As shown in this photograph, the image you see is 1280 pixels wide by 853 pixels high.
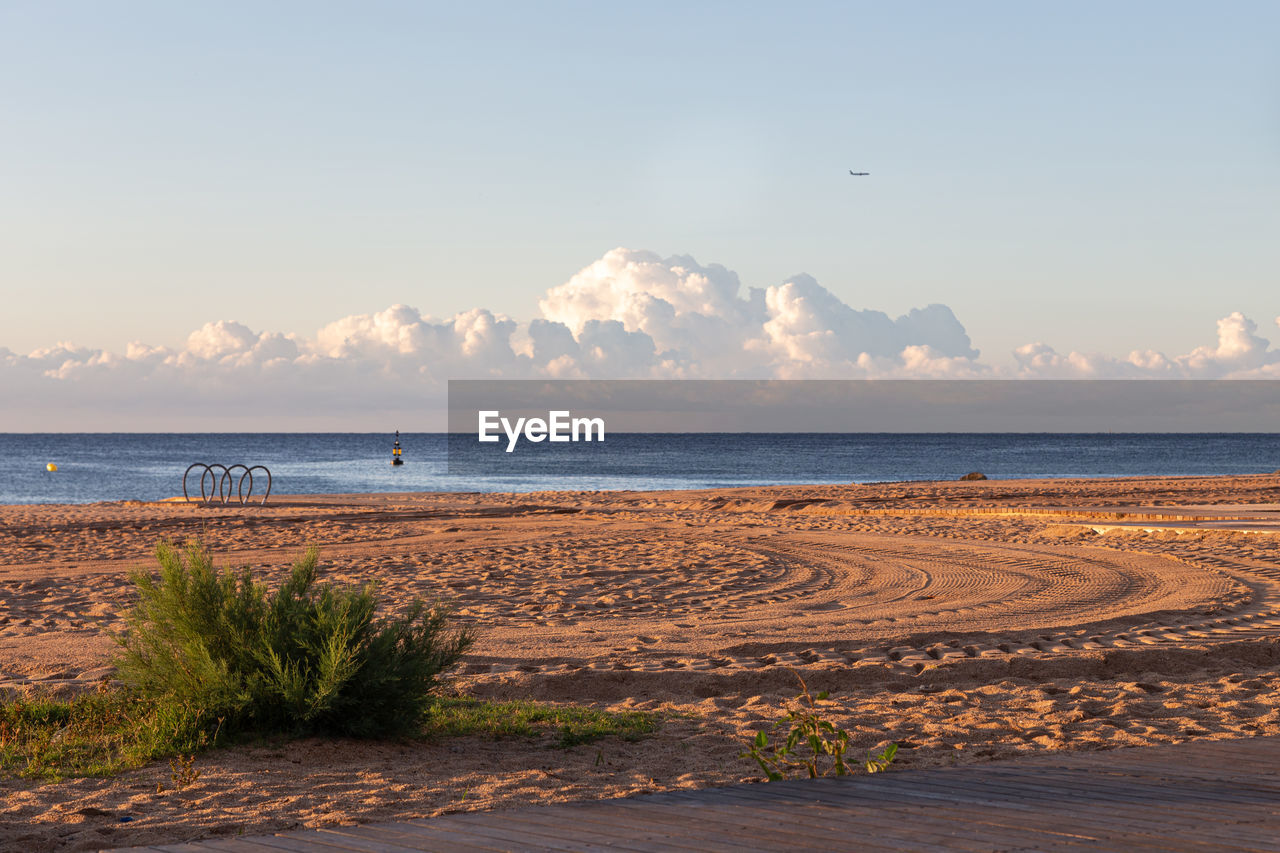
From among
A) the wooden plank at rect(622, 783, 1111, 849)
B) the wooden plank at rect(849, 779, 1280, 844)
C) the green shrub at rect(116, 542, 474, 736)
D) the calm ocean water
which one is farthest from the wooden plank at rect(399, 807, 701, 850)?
the calm ocean water

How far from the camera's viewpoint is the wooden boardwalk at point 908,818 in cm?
419

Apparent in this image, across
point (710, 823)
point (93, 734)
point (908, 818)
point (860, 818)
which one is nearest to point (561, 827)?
point (710, 823)

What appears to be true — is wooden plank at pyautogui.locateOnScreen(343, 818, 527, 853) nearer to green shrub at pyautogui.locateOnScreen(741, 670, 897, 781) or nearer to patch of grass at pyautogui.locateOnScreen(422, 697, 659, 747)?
green shrub at pyautogui.locateOnScreen(741, 670, 897, 781)

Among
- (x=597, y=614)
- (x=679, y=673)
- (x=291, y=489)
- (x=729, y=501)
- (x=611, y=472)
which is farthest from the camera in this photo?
(x=611, y=472)

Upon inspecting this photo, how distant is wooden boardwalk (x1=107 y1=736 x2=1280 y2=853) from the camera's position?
4.19 metres

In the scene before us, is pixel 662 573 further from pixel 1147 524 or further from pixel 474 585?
pixel 1147 524

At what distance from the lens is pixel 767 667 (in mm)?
8945

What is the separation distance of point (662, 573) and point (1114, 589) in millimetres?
5657

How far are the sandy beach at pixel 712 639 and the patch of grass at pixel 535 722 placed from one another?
19 cm

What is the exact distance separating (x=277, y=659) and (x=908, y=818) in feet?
12.3

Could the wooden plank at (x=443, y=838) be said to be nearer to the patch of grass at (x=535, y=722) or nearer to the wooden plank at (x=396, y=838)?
the wooden plank at (x=396, y=838)

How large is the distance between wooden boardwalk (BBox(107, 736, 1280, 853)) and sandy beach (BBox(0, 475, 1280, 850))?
2.92 ft

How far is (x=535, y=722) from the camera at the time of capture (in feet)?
24.4

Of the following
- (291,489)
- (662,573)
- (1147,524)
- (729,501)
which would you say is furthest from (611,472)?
(662,573)
